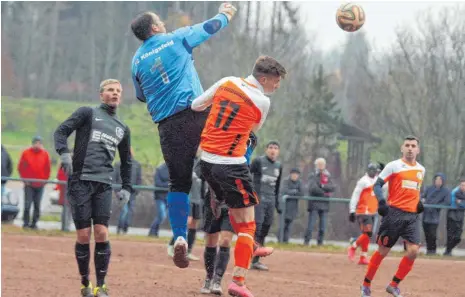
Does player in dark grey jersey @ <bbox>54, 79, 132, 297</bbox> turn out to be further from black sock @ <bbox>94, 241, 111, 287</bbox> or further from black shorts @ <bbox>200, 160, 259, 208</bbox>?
black shorts @ <bbox>200, 160, 259, 208</bbox>

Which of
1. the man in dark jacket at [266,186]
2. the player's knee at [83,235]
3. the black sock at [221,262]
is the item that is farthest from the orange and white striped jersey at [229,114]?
the man in dark jacket at [266,186]

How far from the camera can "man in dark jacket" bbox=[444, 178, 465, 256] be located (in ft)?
68.8

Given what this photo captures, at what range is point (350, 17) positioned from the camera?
38.4 ft

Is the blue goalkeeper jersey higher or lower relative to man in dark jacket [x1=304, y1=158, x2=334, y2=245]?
higher

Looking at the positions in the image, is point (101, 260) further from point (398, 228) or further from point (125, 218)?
point (125, 218)

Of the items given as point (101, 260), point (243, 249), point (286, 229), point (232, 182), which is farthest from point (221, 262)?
point (286, 229)

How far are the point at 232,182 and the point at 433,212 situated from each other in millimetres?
13420

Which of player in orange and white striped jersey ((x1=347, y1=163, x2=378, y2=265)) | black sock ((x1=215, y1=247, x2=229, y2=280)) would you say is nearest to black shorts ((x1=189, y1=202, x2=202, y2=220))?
player in orange and white striped jersey ((x1=347, y1=163, x2=378, y2=265))

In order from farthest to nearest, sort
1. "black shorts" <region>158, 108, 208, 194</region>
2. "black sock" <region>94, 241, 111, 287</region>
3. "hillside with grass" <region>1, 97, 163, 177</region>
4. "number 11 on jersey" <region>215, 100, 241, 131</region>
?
1. "hillside with grass" <region>1, 97, 163, 177</region>
2. "black sock" <region>94, 241, 111, 287</region>
3. "black shorts" <region>158, 108, 208, 194</region>
4. "number 11 on jersey" <region>215, 100, 241, 131</region>

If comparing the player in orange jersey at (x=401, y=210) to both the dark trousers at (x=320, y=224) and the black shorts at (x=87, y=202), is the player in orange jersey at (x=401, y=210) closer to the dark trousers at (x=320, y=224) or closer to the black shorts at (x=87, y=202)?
Answer: the black shorts at (x=87, y=202)

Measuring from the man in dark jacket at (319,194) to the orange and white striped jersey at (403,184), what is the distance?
8.91 meters

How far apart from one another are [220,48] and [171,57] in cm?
2275

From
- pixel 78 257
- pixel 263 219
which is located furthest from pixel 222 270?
pixel 263 219

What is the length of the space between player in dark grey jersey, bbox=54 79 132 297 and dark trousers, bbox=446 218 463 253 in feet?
41.0
